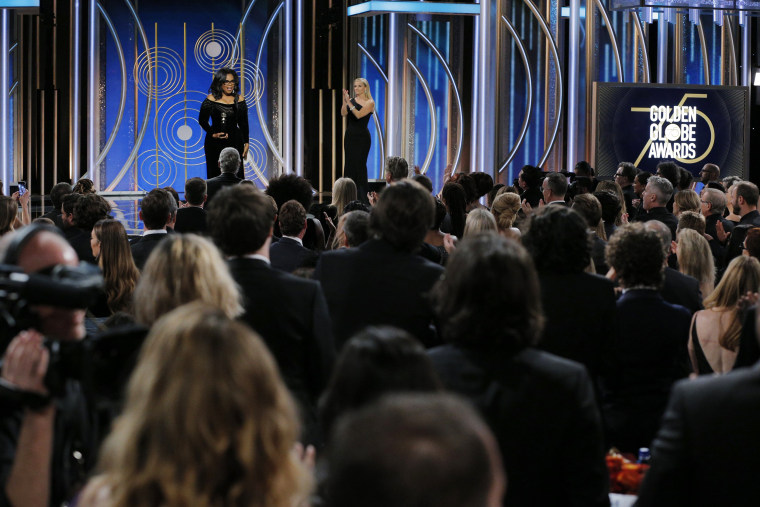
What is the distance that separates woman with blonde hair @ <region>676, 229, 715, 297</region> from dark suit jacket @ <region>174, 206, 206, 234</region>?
3.23 meters

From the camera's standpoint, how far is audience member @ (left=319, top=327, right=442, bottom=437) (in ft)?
6.25

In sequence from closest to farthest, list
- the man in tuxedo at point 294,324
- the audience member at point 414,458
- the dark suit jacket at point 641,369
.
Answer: the audience member at point 414,458
the man in tuxedo at point 294,324
the dark suit jacket at point 641,369

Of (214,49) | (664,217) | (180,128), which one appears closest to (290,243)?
(664,217)

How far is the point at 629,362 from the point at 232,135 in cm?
840

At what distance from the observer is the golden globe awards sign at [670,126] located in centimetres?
1241

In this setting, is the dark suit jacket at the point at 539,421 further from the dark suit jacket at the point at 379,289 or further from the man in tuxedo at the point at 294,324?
the dark suit jacket at the point at 379,289

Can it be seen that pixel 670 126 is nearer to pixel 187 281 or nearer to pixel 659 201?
pixel 659 201

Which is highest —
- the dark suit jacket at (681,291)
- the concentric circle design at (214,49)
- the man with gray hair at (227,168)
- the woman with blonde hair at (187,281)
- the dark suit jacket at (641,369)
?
the concentric circle design at (214,49)

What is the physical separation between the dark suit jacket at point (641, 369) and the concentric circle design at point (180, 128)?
11184 mm

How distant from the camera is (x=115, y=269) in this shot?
4.89 meters

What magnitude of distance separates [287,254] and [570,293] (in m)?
2.33

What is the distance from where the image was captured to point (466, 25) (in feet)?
44.4

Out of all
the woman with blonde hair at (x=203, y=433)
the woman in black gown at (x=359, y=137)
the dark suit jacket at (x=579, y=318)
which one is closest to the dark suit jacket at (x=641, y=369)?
the dark suit jacket at (x=579, y=318)

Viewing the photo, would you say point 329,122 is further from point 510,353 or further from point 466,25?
point 510,353
